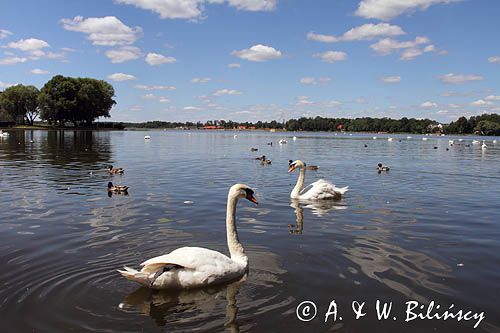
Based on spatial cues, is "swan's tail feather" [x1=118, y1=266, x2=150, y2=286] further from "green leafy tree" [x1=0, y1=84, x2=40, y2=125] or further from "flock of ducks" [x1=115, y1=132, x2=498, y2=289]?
"green leafy tree" [x1=0, y1=84, x2=40, y2=125]

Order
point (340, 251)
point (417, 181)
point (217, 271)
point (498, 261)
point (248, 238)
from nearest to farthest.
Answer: point (217, 271) < point (498, 261) < point (340, 251) < point (248, 238) < point (417, 181)

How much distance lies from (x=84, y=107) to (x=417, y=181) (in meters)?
115

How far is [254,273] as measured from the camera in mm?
8266

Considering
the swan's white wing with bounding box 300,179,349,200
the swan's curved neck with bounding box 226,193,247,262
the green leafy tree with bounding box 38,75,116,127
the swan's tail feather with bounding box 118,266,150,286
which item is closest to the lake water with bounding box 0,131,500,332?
the swan's tail feather with bounding box 118,266,150,286

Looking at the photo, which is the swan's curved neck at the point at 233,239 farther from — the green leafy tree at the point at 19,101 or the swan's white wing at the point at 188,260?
the green leafy tree at the point at 19,101

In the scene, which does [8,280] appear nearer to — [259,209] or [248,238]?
[248,238]

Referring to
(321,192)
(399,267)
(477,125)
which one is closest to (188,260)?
(399,267)

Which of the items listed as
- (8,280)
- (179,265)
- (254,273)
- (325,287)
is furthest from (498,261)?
(8,280)

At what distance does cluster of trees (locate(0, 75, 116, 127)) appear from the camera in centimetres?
11556

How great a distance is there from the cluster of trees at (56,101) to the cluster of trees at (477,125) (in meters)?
143

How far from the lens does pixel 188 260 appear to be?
7270 mm

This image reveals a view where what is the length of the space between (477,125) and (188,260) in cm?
19761

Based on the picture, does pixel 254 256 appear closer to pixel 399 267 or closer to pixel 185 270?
pixel 185 270

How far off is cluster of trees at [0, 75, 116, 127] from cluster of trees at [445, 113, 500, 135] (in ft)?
468
